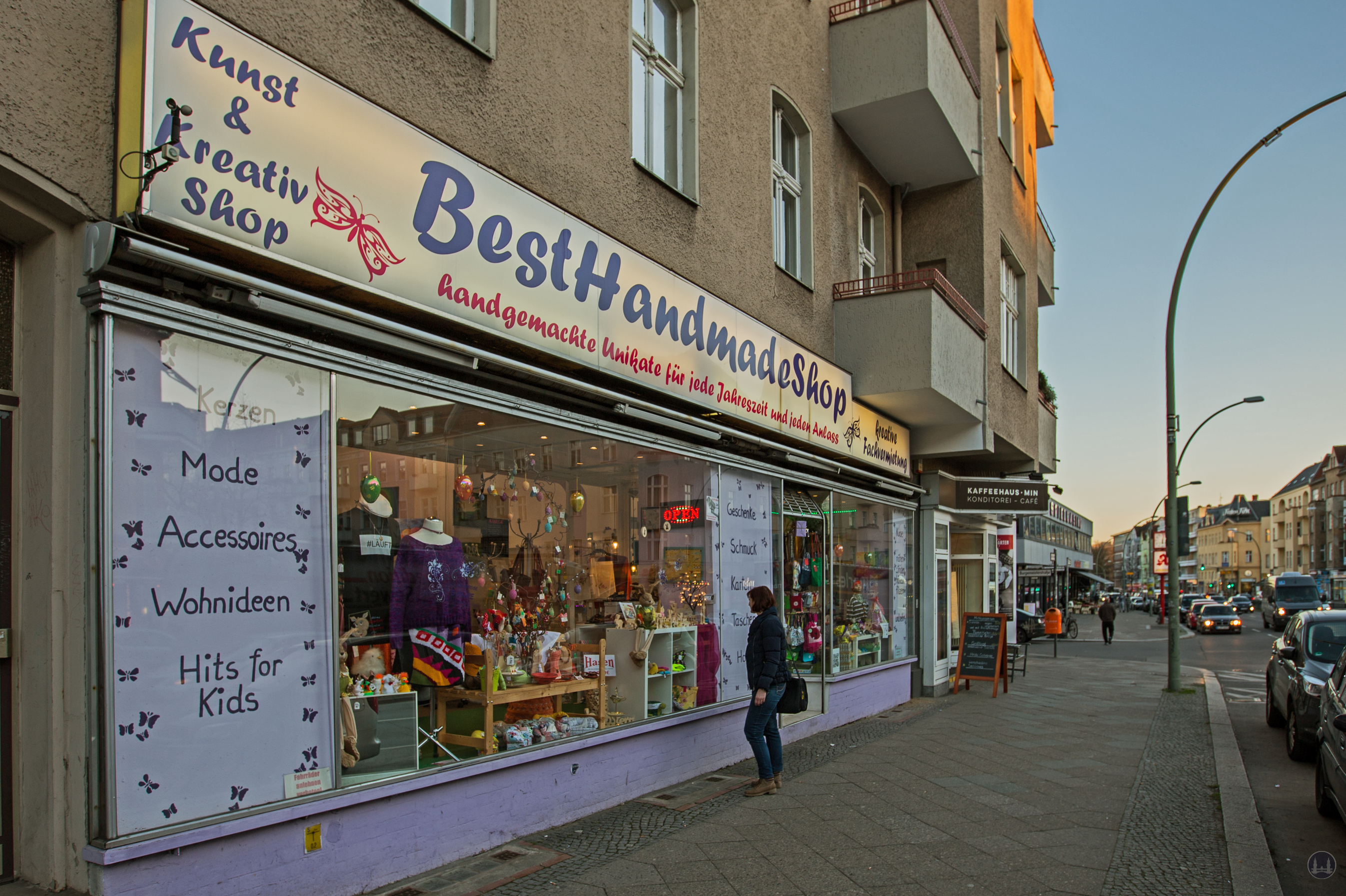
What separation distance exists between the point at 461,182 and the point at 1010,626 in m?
19.4

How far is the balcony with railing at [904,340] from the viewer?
11438 mm

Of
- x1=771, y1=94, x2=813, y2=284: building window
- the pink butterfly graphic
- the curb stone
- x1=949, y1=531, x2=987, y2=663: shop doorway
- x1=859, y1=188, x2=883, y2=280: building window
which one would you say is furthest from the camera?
x1=949, y1=531, x2=987, y2=663: shop doorway

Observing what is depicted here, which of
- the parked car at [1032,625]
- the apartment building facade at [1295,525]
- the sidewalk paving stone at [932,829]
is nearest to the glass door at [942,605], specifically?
the sidewalk paving stone at [932,829]

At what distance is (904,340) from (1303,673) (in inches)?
219

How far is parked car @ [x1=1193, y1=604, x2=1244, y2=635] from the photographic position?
131ft

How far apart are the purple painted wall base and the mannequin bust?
1478 millimetres

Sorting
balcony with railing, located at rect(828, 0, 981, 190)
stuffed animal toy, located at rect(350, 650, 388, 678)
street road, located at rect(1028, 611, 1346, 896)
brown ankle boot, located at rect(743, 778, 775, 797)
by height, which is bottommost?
street road, located at rect(1028, 611, 1346, 896)

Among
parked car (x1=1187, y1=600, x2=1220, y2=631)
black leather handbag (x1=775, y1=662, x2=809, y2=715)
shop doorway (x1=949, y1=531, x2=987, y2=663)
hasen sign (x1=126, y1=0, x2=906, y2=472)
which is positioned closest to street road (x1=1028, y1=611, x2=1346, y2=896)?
black leather handbag (x1=775, y1=662, x2=809, y2=715)

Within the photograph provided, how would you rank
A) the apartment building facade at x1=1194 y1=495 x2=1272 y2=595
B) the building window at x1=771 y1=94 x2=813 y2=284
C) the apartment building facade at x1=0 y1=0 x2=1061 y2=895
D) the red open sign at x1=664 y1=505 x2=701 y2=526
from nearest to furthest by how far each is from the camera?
the apartment building facade at x1=0 y1=0 x2=1061 y2=895 < the red open sign at x1=664 y1=505 x2=701 y2=526 < the building window at x1=771 y1=94 x2=813 y2=284 < the apartment building facade at x1=1194 y1=495 x2=1272 y2=595

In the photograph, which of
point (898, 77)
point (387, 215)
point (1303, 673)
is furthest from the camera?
point (898, 77)

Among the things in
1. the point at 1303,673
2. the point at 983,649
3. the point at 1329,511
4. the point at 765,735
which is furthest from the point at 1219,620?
the point at 1329,511

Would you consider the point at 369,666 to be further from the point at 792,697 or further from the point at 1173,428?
the point at 1173,428

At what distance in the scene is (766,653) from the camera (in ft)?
25.0

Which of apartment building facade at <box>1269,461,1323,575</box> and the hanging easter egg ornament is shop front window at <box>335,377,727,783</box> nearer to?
the hanging easter egg ornament
